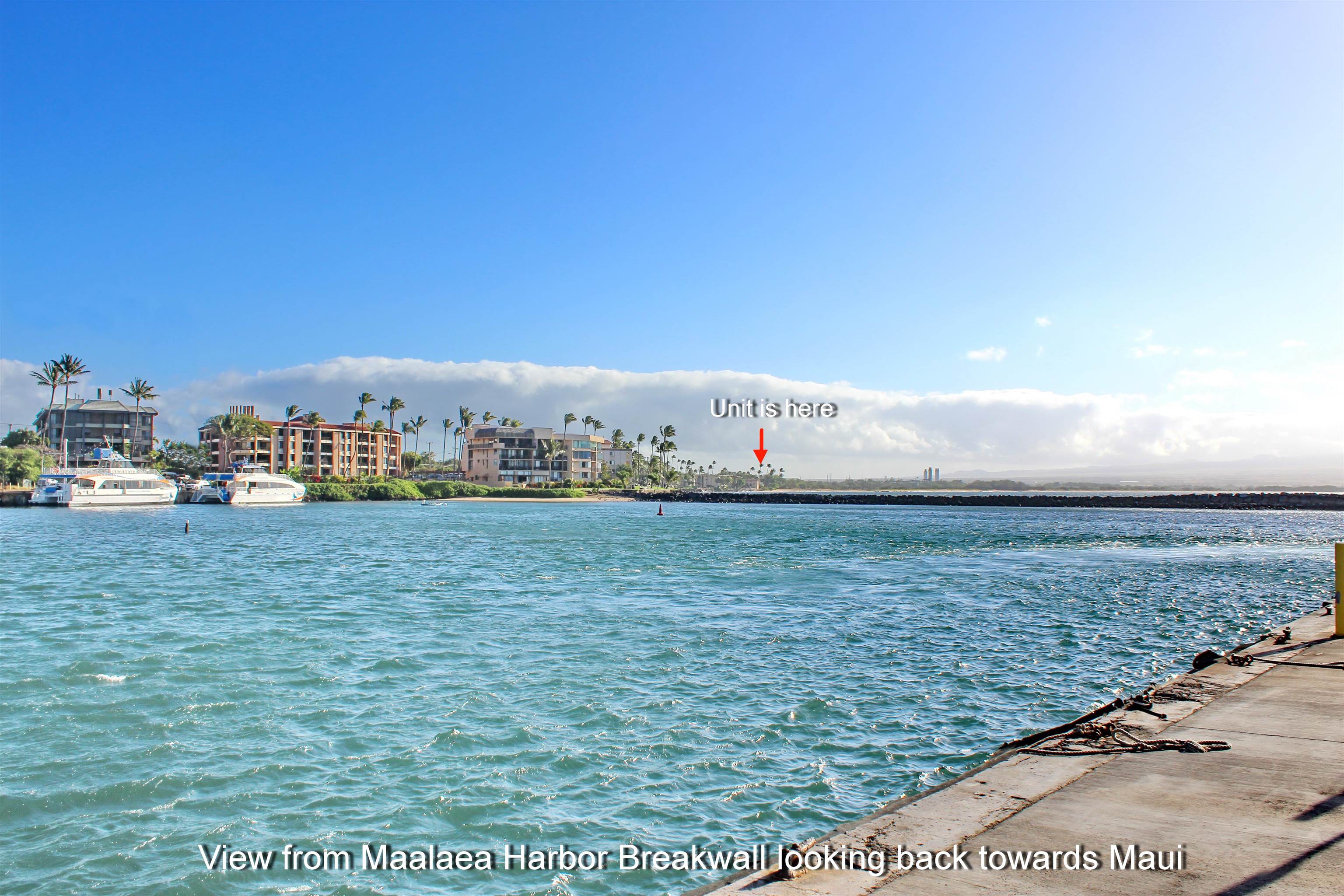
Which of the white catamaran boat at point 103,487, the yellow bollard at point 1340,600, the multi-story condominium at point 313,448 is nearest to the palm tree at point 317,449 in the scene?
the multi-story condominium at point 313,448

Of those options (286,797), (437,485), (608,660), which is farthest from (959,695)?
(437,485)

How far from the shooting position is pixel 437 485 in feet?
552

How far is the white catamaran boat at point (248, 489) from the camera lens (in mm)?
123000

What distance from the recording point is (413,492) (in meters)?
162

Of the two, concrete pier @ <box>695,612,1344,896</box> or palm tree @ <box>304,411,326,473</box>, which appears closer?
concrete pier @ <box>695,612,1344,896</box>

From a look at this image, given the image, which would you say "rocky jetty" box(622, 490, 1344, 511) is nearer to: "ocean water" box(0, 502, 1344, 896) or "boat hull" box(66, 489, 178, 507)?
"boat hull" box(66, 489, 178, 507)

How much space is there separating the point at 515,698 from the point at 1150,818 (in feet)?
32.9

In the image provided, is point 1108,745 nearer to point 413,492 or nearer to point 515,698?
point 515,698

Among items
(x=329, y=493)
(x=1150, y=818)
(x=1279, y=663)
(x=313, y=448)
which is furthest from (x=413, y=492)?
(x=1150, y=818)

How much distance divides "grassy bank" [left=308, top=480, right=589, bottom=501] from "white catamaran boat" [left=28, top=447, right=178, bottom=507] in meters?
35.7

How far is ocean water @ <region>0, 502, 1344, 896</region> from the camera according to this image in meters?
8.57

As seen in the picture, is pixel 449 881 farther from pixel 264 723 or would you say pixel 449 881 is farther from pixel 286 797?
pixel 264 723

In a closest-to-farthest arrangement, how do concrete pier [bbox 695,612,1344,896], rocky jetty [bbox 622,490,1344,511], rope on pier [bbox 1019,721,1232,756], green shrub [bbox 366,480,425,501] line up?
concrete pier [bbox 695,612,1344,896]
rope on pier [bbox 1019,721,1232,756]
green shrub [bbox 366,480,425,501]
rocky jetty [bbox 622,490,1344,511]

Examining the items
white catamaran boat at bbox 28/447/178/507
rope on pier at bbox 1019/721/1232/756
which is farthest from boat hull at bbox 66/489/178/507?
rope on pier at bbox 1019/721/1232/756
